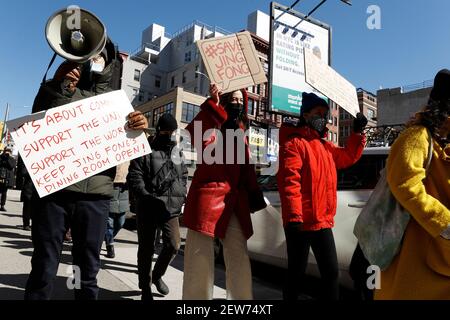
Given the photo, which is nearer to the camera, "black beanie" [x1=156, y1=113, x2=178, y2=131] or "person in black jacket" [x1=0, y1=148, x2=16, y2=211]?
"black beanie" [x1=156, y1=113, x2=178, y2=131]

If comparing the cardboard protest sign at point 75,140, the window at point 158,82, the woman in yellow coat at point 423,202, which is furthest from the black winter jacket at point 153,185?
the window at point 158,82

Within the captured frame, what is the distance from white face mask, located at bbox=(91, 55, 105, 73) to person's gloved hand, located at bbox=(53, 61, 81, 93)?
110 mm

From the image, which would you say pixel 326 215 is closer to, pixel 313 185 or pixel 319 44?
pixel 313 185

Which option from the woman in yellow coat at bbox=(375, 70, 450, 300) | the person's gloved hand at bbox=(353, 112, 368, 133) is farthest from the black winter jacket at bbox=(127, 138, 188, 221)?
the woman in yellow coat at bbox=(375, 70, 450, 300)

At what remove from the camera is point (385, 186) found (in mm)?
1972

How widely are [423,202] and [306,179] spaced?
119 cm

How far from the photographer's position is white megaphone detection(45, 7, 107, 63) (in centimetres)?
233

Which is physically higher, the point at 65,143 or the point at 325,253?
the point at 65,143

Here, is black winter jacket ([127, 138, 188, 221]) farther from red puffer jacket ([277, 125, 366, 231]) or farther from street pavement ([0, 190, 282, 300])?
red puffer jacket ([277, 125, 366, 231])

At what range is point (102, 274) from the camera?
4508 millimetres

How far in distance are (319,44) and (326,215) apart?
9358 mm

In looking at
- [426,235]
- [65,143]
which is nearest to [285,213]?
[426,235]

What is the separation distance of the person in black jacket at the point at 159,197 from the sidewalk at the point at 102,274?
37cm

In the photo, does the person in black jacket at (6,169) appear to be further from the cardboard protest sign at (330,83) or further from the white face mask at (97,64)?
the cardboard protest sign at (330,83)
